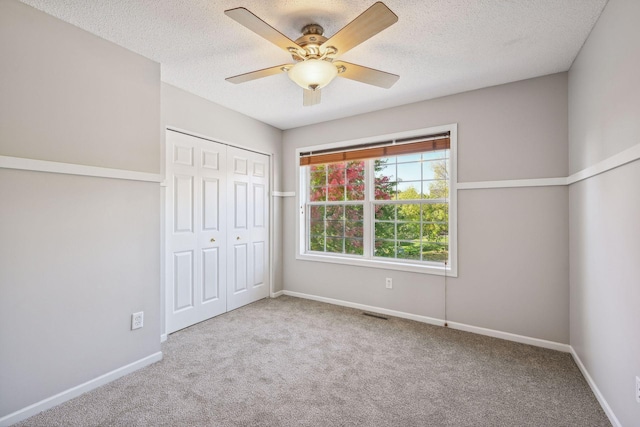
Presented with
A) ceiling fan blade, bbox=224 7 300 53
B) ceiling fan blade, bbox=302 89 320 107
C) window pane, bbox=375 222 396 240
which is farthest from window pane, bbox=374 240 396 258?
ceiling fan blade, bbox=224 7 300 53

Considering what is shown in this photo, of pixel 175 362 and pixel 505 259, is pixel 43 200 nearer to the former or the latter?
pixel 175 362

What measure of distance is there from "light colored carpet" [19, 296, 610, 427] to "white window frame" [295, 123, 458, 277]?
0.67m

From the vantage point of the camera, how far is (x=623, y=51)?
5.22 ft

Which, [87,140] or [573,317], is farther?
[573,317]

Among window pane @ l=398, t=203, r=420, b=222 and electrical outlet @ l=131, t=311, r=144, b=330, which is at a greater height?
window pane @ l=398, t=203, r=420, b=222

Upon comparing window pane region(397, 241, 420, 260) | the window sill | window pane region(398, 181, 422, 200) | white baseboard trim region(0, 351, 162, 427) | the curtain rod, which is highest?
the curtain rod

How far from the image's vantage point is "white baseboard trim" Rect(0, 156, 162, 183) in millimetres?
1713

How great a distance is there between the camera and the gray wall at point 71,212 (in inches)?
68.0

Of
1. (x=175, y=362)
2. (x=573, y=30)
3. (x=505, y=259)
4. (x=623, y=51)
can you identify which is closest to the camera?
(x=623, y=51)

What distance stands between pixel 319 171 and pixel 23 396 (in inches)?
134

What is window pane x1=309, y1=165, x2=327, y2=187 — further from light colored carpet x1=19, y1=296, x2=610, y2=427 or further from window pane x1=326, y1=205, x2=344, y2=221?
light colored carpet x1=19, y1=296, x2=610, y2=427

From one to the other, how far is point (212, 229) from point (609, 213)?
132 inches

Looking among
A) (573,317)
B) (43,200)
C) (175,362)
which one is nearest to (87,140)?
(43,200)

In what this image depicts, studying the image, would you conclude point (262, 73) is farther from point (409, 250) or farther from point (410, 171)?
point (409, 250)
